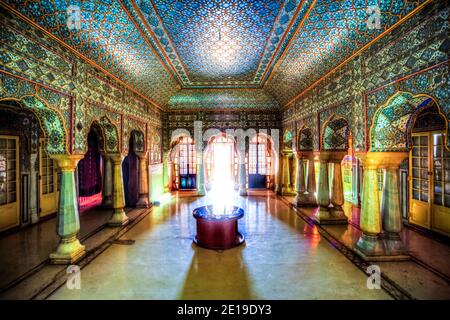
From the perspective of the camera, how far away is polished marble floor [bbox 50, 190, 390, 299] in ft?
12.3

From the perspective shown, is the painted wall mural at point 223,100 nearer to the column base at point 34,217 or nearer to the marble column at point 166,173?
the marble column at point 166,173

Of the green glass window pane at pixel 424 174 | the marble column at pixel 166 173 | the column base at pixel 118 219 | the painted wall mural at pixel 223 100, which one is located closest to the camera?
the green glass window pane at pixel 424 174

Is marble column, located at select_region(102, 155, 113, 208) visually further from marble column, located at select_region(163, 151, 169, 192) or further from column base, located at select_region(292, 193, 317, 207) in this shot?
column base, located at select_region(292, 193, 317, 207)

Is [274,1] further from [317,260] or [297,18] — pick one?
[317,260]

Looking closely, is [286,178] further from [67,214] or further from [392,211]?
[67,214]

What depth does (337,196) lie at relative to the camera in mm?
7598

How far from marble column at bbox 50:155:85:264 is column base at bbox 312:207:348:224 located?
265 inches

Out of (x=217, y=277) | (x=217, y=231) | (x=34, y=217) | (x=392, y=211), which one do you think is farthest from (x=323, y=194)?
(x=34, y=217)

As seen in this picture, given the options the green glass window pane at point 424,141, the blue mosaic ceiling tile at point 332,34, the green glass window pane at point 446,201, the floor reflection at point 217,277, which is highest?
the blue mosaic ceiling tile at point 332,34

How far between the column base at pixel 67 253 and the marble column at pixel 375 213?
6226 millimetres

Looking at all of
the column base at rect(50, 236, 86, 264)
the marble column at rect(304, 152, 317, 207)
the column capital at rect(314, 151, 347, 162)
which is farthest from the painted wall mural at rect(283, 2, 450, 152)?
the column base at rect(50, 236, 86, 264)

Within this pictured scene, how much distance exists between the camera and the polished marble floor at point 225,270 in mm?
3758

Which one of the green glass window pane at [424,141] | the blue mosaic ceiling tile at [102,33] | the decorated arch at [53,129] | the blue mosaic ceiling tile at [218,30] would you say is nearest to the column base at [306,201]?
the green glass window pane at [424,141]

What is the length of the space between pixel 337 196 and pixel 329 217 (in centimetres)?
80
